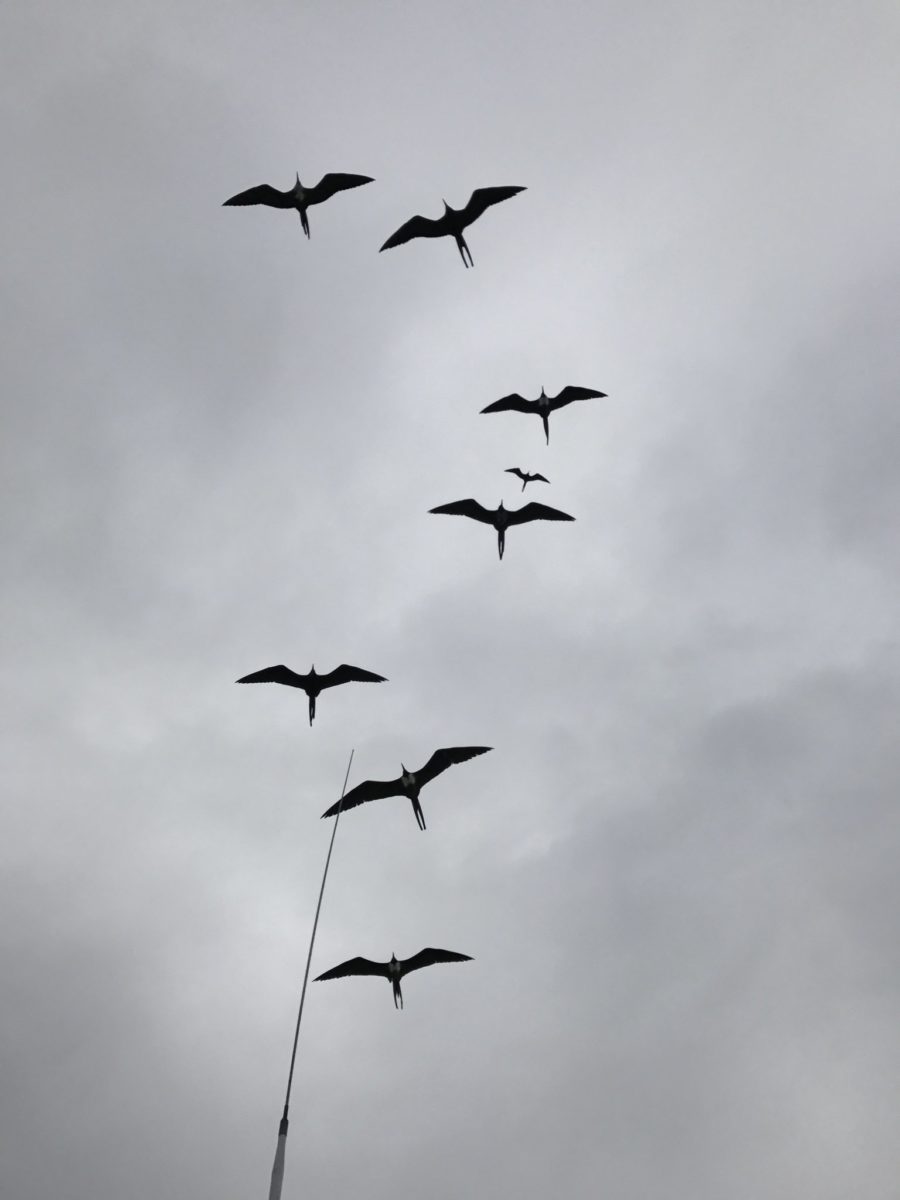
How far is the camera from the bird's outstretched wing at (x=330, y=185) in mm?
42656

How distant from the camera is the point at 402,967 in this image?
4425 centimetres

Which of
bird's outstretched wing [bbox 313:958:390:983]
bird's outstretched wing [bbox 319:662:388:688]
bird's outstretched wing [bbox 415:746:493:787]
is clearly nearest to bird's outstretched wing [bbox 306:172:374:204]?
bird's outstretched wing [bbox 319:662:388:688]

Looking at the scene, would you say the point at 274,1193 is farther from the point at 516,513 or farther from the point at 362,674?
the point at 516,513

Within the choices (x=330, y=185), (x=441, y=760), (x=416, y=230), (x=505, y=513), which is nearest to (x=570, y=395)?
(x=505, y=513)

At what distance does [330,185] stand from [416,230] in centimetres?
376

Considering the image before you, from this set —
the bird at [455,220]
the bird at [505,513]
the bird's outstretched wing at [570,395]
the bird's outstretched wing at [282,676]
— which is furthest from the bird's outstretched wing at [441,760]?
the bird at [455,220]

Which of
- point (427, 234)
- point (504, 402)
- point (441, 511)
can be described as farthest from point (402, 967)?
point (427, 234)

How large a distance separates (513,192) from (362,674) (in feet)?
65.3

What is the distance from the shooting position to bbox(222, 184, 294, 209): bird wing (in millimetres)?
42781

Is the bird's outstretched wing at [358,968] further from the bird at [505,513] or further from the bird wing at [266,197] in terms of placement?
the bird wing at [266,197]

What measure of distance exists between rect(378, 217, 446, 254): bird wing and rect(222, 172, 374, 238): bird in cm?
237

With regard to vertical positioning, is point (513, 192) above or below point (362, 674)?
above

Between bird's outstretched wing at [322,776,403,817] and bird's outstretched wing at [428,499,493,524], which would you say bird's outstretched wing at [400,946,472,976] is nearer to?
bird's outstretched wing at [322,776,403,817]

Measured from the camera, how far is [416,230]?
43.5 m
